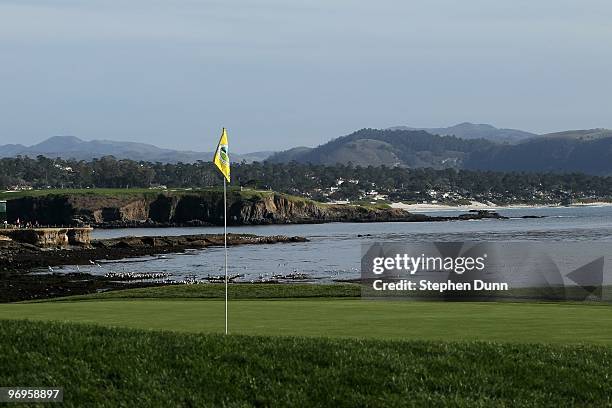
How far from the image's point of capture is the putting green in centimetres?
1809

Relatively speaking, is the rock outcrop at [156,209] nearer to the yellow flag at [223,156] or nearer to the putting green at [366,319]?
the putting green at [366,319]

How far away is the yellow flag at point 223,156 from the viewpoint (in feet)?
58.0

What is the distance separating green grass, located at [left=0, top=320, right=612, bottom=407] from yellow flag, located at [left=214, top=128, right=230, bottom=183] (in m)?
4.08

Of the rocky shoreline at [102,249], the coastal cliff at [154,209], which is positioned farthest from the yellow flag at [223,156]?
the coastal cliff at [154,209]

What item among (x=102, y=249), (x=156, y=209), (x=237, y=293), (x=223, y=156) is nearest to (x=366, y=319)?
(x=223, y=156)

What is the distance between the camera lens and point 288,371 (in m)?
13.0

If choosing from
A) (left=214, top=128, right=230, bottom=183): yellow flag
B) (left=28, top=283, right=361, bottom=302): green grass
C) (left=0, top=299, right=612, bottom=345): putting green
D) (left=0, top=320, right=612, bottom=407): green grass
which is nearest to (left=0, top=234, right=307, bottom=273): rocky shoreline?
(left=28, top=283, right=361, bottom=302): green grass

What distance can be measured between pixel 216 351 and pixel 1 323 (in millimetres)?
3966

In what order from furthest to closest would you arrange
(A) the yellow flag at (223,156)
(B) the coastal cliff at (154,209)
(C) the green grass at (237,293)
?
(B) the coastal cliff at (154,209) < (C) the green grass at (237,293) < (A) the yellow flag at (223,156)

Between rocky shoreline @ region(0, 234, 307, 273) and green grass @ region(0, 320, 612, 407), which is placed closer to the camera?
green grass @ region(0, 320, 612, 407)

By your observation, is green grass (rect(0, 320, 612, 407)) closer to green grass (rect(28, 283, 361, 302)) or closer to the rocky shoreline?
green grass (rect(28, 283, 361, 302))

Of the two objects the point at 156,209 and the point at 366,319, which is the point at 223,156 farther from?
the point at 156,209

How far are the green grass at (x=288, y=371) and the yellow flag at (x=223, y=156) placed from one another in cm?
408

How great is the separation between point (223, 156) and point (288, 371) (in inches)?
239
